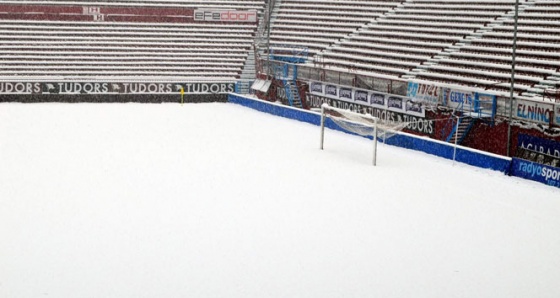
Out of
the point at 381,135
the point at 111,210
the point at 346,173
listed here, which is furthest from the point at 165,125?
the point at 111,210

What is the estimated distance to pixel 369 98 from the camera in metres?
28.2

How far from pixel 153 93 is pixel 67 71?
4.15 m

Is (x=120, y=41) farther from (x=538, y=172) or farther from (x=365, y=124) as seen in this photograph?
(x=538, y=172)

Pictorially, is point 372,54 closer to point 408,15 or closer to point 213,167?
point 408,15

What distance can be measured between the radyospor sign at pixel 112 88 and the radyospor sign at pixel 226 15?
4.70 metres

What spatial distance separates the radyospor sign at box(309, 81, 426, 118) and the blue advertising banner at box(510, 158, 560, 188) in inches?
279

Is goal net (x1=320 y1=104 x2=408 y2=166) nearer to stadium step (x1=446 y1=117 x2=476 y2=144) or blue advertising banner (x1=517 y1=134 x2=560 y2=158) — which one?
stadium step (x1=446 y1=117 x2=476 y2=144)

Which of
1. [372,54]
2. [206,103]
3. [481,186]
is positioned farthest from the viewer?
[206,103]

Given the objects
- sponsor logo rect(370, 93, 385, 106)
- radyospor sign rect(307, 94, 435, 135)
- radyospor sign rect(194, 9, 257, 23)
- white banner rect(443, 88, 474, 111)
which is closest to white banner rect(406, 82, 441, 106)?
white banner rect(443, 88, 474, 111)

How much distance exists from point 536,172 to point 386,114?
1013 cm

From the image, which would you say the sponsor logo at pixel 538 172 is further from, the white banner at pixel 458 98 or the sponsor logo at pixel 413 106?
the sponsor logo at pixel 413 106

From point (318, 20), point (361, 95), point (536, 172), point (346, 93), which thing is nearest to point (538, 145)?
point (536, 172)

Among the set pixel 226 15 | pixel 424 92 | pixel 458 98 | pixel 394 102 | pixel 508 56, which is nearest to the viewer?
pixel 458 98

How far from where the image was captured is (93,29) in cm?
3691
